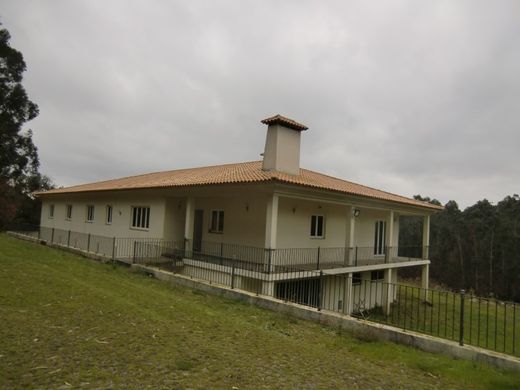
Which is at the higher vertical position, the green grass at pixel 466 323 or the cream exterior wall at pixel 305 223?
the cream exterior wall at pixel 305 223

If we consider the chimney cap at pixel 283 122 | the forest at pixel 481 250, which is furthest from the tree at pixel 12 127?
the forest at pixel 481 250

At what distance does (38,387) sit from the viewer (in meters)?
4.03

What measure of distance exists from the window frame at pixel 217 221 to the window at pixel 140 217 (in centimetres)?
341

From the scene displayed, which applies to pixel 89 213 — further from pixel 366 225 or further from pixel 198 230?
pixel 366 225

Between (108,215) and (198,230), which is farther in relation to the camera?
(108,215)

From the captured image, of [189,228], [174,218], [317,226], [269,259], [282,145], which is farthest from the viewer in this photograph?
[174,218]

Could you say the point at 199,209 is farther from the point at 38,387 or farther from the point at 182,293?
the point at 38,387

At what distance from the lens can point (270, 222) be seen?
13.5 meters

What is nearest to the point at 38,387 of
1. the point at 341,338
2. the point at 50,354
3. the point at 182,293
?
the point at 50,354

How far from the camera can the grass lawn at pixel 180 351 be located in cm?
461

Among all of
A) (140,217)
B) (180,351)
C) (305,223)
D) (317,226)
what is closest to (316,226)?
(317,226)

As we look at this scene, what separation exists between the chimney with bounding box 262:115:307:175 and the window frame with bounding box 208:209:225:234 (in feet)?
11.1

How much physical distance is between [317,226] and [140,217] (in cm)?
918

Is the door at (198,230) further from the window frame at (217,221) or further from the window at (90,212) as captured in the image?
the window at (90,212)
